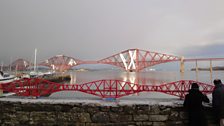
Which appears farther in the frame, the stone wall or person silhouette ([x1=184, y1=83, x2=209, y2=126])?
the stone wall

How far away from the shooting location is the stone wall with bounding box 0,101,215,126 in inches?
133

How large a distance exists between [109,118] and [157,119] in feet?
3.29

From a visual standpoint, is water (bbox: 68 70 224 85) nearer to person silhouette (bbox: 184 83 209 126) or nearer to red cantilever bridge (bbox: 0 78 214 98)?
red cantilever bridge (bbox: 0 78 214 98)

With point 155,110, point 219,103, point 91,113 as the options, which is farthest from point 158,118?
point 91,113

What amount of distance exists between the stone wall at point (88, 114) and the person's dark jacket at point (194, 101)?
27cm

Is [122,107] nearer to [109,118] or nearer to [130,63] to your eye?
[109,118]

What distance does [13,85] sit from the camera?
29.7ft

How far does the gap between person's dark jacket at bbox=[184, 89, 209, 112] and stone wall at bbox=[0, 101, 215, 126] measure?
10.7 inches

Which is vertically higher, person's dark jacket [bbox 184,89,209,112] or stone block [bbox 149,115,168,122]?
person's dark jacket [bbox 184,89,209,112]

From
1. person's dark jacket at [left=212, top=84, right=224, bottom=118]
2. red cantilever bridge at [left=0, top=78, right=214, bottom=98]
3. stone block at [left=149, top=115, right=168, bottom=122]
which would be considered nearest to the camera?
person's dark jacket at [left=212, top=84, right=224, bottom=118]

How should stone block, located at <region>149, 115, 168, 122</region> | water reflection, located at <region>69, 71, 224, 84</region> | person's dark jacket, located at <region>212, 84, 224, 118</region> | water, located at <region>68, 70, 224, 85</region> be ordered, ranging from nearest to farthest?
person's dark jacket, located at <region>212, 84, 224, 118</region>, stone block, located at <region>149, 115, 168, 122</region>, water reflection, located at <region>69, 71, 224, 84</region>, water, located at <region>68, 70, 224, 85</region>

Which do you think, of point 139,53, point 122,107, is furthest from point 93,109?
point 139,53

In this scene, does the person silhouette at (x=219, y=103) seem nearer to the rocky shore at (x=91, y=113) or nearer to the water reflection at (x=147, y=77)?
the rocky shore at (x=91, y=113)

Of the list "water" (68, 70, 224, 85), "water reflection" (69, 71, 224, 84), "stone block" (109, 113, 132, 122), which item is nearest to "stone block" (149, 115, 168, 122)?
"stone block" (109, 113, 132, 122)
